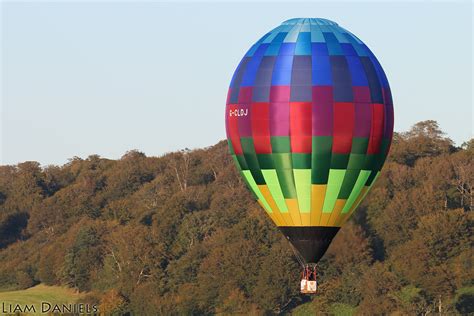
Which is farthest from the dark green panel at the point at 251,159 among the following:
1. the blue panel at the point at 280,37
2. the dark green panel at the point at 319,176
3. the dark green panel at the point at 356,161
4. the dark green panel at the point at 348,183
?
the blue panel at the point at 280,37

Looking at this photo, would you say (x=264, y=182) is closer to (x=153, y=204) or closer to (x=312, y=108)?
(x=312, y=108)

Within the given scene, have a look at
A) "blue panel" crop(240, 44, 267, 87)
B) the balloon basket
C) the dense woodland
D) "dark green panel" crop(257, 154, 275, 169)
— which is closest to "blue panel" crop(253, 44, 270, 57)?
"blue panel" crop(240, 44, 267, 87)

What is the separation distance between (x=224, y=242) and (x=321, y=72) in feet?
204

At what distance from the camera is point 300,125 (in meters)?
63.3

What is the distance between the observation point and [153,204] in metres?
143

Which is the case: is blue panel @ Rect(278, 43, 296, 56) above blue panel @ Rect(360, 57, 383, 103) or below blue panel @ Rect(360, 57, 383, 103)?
above

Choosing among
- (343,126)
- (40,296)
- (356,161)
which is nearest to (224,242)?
(40,296)

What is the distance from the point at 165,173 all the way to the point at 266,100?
90969mm

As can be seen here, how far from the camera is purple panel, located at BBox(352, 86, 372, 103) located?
63875 mm

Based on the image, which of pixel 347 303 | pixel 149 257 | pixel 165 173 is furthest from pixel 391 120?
pixel 165 173

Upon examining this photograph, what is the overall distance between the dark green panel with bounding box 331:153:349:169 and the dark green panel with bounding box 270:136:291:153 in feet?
5.94

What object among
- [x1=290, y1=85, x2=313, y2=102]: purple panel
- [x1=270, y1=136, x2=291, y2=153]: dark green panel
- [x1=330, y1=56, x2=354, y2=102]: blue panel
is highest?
[x1=330, y1=56, x2=354, y2=102]: blue panel

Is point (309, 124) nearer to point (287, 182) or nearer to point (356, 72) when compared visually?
point (287, 182)

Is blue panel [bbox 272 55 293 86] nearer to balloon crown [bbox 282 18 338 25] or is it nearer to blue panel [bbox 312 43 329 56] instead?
Answer: blue panel [bbox 312 43 329 56]
